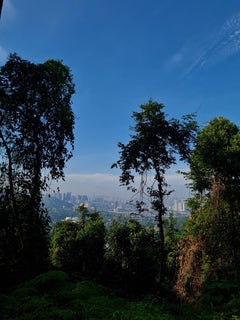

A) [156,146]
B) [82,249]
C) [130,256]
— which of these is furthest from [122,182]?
[82,249]

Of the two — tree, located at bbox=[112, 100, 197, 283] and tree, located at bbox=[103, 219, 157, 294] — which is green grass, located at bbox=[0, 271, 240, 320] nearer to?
tree, located at bbox=[112, 100, 197, 283]

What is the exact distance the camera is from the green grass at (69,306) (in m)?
5.31

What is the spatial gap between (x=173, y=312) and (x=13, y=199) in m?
7.51

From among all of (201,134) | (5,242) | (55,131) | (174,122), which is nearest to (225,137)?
(201,134)

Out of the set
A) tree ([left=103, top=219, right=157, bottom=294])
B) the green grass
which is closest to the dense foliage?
the green grass

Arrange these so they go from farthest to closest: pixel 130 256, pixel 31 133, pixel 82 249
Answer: pixel 82 249
pixel 130 256
pixel 31 133

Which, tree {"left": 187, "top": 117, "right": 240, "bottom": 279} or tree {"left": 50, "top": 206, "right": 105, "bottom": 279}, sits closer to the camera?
tree {"left": 187, "top": 117, "right": 240, "bottom": 279}

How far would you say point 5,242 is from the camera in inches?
445

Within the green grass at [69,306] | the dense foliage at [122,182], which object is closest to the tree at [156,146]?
the dense foliage at [122,182]

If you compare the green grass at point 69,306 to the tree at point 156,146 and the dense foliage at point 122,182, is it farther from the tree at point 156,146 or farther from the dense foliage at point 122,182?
the tree at point 156,146

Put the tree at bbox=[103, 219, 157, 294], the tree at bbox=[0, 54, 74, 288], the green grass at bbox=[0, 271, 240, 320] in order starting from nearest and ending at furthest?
the green grass at bbox=[0, 271, 240, 320] < the tree at bbox=[0, 54, 74, 288] < the tree at bbox=[103, 219, 157, 294]

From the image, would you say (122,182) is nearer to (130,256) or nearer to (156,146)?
(156,146)

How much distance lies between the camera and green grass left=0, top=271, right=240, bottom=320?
17.4 feet

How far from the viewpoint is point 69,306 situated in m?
5.93
